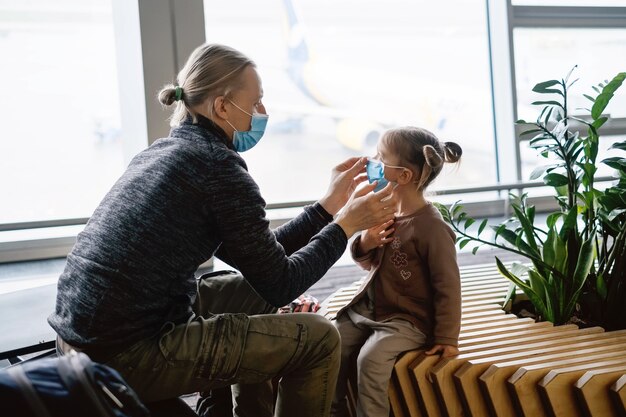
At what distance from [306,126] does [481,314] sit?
3.73 m

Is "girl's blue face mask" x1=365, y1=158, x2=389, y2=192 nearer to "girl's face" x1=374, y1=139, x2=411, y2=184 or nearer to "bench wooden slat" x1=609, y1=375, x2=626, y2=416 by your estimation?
"girl's face" x1=374, y1=139, x2=411, y2=184

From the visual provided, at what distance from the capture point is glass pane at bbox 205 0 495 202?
5477 millimetres

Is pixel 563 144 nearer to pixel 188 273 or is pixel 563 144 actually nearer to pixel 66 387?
pixel 188 273

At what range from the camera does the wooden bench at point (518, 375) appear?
1.69m

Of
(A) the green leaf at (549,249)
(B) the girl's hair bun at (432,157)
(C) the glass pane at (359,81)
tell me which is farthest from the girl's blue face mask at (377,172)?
(C) the glass pane at (359,81)

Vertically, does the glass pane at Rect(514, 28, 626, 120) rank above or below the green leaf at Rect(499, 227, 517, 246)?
above

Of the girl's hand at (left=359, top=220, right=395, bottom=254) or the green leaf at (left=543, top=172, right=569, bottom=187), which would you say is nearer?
the girl's hand at (left=359, top=220, right=395, bottom=254)

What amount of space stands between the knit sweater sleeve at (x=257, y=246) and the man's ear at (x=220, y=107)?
0.18 m

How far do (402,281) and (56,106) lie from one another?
341 cm

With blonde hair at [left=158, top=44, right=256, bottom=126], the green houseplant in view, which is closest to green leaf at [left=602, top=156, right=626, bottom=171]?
the green houseplant

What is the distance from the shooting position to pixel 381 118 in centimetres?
594

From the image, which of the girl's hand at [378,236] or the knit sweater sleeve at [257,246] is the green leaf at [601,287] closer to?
the girl's hand at [378,236]

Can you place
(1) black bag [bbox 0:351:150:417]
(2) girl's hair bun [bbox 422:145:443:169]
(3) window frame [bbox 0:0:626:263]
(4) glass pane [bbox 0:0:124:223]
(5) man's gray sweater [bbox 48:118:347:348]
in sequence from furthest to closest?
(4) glass pane [bbox 0:0:124:223] → (3) window frame [bbox 0:0:626:263] → (2) girl's hair bun [bbox 422:145:443:169] → (5) man's gray sweater [bbox 48:118:347:348] → (1) black bag [bbox 0:351:150:417]

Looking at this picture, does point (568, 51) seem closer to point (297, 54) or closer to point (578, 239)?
point (297, 54)
